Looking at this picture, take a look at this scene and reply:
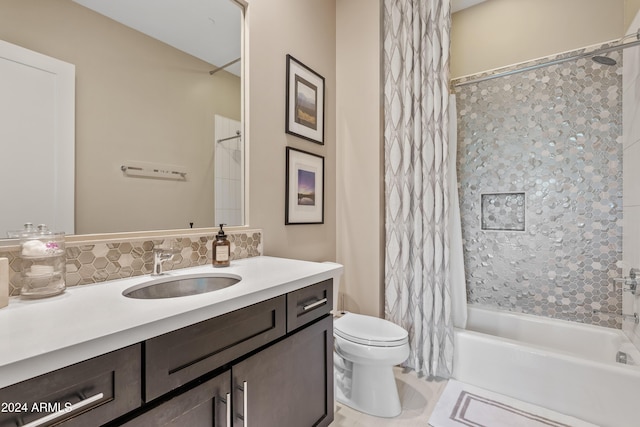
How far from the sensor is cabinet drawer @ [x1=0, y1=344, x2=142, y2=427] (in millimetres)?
487

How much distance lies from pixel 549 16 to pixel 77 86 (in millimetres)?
2971

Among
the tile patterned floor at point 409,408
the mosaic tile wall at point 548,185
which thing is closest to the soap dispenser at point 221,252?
the tile patterned floor at point 409,408

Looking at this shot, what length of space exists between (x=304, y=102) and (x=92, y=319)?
5.67 feet

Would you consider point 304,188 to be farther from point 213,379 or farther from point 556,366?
point 556,366

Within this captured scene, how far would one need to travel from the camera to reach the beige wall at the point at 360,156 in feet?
7.09

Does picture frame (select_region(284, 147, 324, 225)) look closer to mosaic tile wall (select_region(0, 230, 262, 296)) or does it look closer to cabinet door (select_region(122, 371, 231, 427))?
mosaic tile wall (select_region(0, 230, 262, 296))

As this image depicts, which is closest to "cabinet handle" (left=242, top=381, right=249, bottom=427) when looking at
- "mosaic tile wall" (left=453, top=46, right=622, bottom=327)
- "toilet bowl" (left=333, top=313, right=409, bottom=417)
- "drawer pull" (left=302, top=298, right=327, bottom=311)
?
"drawer pull" (left=302, top=298, right=327, bottom=311)

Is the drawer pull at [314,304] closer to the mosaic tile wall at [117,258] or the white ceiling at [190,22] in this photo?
the mosaic tile wall at [117,258]

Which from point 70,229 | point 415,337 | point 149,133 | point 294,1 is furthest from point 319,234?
point 294,1

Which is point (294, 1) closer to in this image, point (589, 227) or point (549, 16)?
point (549, 16)

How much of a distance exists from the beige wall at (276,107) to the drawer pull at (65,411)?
1.11m

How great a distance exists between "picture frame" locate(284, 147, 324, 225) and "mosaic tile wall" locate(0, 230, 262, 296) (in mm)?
625

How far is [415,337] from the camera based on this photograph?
2008 mm

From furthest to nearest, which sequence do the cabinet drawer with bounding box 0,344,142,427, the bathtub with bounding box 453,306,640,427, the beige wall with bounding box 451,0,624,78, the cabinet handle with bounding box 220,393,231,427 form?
the beige wall with bounding box 451,0,624,78, the bathtub with bounding box 453,306,640,427, the cabinet handle with bounding box 220,393,231,427, the cabinet drawer with bounding box 0,344,142,427
